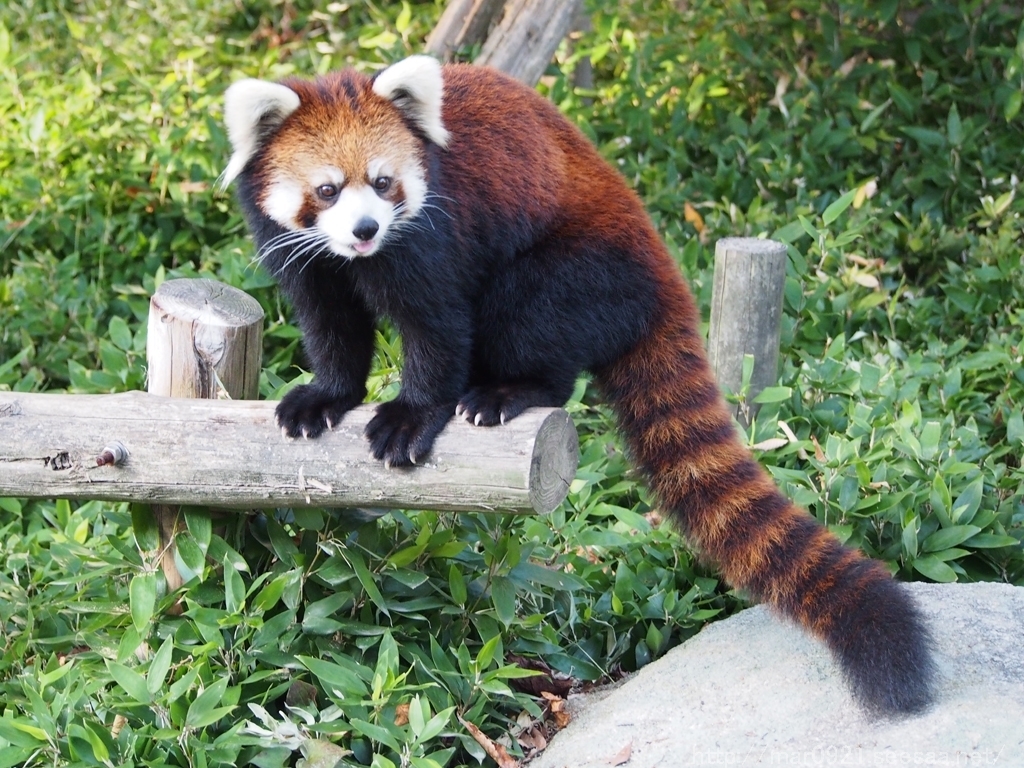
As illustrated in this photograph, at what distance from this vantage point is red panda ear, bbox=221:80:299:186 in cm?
272

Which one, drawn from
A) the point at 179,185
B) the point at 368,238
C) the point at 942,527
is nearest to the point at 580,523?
the point at 942,527

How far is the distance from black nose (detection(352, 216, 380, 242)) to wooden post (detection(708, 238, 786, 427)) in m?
1.69

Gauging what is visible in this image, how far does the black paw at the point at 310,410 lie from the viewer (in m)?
2.79

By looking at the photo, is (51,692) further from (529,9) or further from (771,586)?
(529,9)

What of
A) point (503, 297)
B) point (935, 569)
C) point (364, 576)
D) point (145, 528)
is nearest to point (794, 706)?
point (935, 569)

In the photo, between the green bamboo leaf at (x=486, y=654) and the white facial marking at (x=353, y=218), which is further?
the green bamboo leaf at (x=486, y=654)

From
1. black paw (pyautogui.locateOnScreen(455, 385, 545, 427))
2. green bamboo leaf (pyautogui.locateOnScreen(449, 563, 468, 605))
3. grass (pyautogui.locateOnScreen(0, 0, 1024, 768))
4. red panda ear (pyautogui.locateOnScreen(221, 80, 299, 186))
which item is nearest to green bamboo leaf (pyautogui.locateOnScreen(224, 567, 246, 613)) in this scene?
grass (pyautogui.locateOnScreen(0, 0, 1024, 768))

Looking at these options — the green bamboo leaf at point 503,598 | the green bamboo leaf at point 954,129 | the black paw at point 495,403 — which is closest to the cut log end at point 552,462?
the black paw at point 495,403

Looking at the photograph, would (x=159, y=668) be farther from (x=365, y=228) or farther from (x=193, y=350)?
(x=365, y=228)

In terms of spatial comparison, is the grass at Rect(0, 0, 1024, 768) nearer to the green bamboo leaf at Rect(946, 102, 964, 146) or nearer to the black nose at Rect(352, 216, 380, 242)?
the green bamboo leaf at Rect(946, 102, 964, 146)

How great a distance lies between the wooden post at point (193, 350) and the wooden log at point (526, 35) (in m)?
2.34

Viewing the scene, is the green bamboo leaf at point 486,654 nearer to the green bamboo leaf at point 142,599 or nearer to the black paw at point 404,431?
the black paw at point 404,431

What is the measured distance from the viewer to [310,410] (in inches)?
113

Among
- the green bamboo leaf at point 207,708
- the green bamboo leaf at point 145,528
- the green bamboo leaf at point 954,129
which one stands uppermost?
the green bamboo leaf at point 954,129
